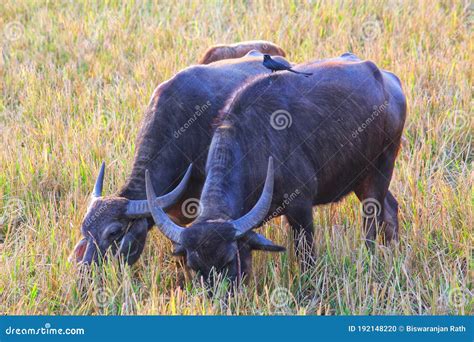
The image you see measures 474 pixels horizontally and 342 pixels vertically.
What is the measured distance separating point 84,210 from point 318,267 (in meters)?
1.89

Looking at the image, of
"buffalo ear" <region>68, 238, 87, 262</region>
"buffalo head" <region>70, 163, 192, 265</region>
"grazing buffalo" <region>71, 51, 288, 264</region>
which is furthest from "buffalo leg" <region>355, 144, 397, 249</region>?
"buffalo ear" <region>68, 238, 87, 262</region>

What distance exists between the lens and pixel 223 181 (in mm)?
5023

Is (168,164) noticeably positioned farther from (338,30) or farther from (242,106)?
(338,30)

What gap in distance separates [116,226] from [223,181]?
834mm

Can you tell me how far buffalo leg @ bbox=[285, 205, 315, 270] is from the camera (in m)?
5.29

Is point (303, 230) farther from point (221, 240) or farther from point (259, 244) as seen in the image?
point (221, 240)

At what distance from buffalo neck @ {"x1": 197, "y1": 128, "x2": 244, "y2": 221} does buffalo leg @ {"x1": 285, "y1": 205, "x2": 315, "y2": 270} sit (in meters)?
0.44

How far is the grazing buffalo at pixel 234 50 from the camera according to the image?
8.10 m

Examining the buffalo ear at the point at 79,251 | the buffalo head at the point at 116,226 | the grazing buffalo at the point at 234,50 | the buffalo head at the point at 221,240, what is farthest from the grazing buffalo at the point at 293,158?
the grazing buffalo at the point at 234,50

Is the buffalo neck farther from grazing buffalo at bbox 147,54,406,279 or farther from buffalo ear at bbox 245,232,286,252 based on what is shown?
buffalo ear at bbox 245,232,286,252

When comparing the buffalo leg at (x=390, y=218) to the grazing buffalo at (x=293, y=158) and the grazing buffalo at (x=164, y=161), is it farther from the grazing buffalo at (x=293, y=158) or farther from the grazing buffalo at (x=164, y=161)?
the grazing buffalo at (x=164, y=161)

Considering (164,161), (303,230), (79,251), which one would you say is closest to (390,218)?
(303,230)
